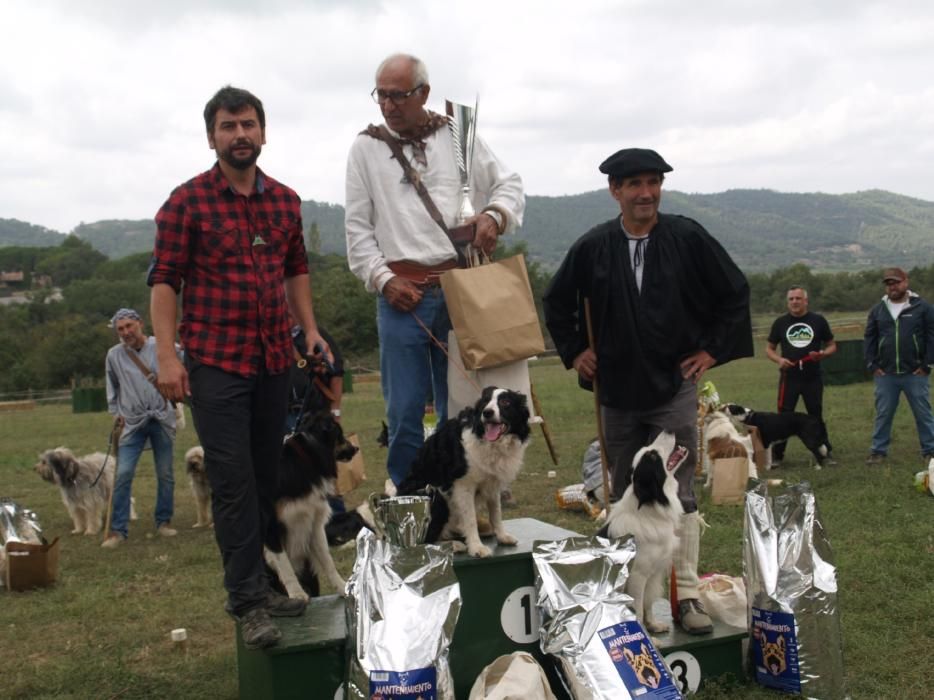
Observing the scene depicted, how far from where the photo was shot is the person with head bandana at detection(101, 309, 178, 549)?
8.40 meters

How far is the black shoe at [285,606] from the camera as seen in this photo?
3803mm

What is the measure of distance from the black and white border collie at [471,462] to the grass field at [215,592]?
1.27 meters

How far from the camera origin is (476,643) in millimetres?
3709

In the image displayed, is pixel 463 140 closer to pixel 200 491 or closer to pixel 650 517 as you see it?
pixel 650 517

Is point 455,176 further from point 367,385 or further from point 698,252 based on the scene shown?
point 367,385

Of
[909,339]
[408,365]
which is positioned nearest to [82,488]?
[408,365]

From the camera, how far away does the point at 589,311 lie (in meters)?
4.18

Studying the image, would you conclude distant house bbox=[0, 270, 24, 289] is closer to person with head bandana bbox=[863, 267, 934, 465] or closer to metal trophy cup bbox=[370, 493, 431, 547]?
person with head bandana bbox=[863, 267, 934, 465]

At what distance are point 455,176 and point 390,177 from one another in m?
0.32

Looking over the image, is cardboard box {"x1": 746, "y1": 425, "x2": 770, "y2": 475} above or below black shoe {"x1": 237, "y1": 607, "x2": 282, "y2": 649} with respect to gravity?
below

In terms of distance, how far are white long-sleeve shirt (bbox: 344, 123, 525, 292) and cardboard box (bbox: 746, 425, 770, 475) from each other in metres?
7.08

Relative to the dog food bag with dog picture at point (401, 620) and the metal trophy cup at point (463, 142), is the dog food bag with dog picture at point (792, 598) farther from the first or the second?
the metal trophy cup at point (463, 142)

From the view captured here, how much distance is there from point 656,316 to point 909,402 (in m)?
7.80

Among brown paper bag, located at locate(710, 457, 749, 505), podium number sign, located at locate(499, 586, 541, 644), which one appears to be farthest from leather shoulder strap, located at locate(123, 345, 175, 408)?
podium number sign, located at locate(499, 586, 541, 644)
